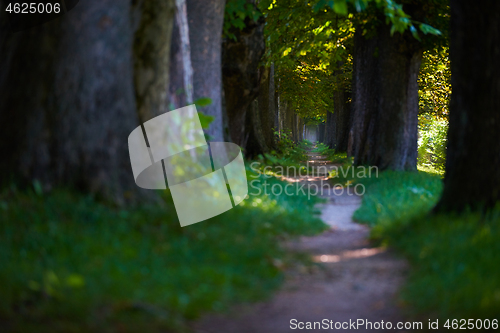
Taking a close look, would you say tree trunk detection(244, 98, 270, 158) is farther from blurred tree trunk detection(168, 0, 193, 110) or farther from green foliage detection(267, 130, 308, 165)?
blurred tree trunk detection(168, 0, 193, 110)

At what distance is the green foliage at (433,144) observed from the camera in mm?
22000

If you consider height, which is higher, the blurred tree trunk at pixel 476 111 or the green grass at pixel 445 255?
the blurred tree trunk at pixel 476 111

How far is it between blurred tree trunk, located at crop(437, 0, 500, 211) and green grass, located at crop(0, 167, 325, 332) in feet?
7.66

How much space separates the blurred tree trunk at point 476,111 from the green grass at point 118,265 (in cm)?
233

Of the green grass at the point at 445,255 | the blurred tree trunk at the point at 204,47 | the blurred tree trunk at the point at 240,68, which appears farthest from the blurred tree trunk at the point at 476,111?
the blurred tree trunk at the point at 240,68

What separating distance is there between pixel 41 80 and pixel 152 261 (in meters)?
2.35

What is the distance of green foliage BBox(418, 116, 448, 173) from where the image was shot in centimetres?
2200

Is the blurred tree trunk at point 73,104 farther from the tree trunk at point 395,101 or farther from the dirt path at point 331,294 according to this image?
the tree trunk at point 395,101

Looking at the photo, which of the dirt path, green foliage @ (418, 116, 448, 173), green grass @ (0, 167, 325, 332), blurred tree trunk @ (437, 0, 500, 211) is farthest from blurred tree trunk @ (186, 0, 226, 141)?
green foliage @ (418, 116, 448, 173)

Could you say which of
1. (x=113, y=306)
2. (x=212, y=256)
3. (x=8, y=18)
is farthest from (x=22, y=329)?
(x=8, y=18)

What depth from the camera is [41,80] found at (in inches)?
193

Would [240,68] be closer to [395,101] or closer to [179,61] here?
[395,101]

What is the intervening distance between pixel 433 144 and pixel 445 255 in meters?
20.2

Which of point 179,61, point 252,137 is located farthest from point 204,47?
point 252,137
